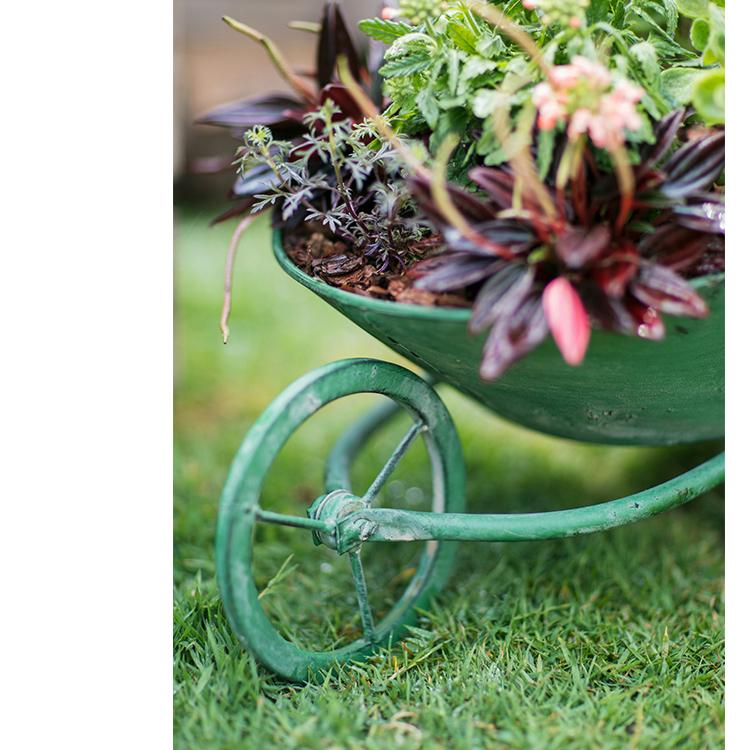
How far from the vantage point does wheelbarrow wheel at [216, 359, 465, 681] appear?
838 millimetres

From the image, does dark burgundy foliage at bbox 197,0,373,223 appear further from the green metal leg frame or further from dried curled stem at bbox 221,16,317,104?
the green metal leg frame

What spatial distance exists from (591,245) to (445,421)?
1.24 feet

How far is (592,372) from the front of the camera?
0.93 meters

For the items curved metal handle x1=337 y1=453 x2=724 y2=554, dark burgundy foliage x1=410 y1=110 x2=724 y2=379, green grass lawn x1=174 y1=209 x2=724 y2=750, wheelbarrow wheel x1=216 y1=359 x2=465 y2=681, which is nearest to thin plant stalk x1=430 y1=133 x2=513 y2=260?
dark burgundy foliage x1=410 y1=110 x2=724 y2=379

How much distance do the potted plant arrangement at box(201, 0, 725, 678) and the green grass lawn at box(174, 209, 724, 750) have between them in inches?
3.2

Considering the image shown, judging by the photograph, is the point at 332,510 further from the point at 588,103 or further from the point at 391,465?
the point at 588,103

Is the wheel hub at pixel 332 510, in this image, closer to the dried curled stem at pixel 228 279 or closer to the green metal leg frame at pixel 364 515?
the green metal leg frame at pixel 364 515

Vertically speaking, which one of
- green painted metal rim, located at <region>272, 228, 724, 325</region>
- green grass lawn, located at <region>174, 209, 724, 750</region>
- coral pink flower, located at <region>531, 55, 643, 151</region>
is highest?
coral pink flower, located at <region>531, 55, 643, 151</region>

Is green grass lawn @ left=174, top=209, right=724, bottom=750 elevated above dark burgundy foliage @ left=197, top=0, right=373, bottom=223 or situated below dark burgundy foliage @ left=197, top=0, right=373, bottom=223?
below

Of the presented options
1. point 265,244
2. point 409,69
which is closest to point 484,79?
point 409,69

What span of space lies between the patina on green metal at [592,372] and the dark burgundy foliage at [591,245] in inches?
2.1

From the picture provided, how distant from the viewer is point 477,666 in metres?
1.00

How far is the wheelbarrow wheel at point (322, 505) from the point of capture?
0.84 meters

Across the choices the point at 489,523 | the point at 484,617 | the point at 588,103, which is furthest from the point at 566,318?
the point at 484,617
